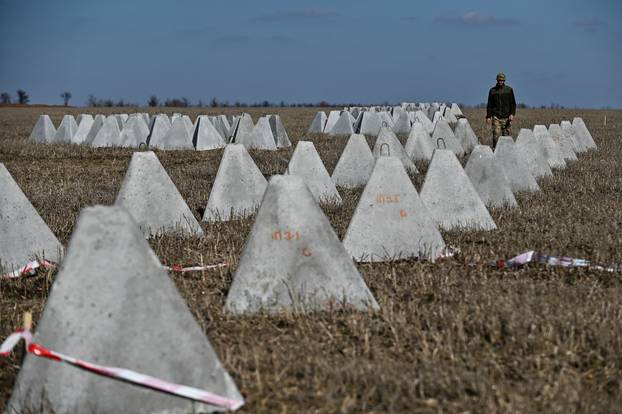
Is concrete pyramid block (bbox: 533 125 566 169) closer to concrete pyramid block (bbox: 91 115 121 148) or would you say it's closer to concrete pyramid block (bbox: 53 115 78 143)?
concrete pyramid block (bbox: 91 115 121 148)

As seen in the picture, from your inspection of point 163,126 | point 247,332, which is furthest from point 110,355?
point 163,126

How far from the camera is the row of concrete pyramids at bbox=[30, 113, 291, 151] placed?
21.1 meters

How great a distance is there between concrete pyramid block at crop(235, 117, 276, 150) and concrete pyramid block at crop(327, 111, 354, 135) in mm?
6624

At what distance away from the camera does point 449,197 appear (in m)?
8.64

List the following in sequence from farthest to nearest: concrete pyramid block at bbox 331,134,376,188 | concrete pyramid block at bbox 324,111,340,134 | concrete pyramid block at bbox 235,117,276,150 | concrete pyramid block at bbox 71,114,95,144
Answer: concrete pyramid block at bbox 324,111,340,134, concrete pyramid block at bbox 71,114,95,144, concrete pyramid block at bbox 235,117,276,150, concrete pyramid block at bbox 331,134,376,188

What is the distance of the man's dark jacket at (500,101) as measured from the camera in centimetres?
1614

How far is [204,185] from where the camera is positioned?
13.4m

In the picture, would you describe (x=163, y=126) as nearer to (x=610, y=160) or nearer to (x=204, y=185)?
(x=204, y=185)

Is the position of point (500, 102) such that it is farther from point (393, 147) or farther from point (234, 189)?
point (234, 189)

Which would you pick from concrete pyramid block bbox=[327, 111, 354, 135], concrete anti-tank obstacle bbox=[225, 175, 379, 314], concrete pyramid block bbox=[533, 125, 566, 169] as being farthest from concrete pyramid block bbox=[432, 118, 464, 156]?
concrete anti-tank obstacle bbox=[225, 175, 379, 314]

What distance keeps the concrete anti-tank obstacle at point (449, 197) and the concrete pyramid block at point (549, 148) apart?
7401 millimetres

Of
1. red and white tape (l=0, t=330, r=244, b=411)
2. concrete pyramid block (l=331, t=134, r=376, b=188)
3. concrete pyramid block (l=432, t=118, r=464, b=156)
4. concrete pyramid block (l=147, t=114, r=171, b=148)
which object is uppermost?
concrete pyramid block (l=147, t=114, r=171, b=148)

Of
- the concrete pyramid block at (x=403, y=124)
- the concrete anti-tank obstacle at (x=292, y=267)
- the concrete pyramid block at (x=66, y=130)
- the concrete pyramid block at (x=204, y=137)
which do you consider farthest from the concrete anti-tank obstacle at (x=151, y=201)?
the concrete pyramid block at (x=403, y=124)

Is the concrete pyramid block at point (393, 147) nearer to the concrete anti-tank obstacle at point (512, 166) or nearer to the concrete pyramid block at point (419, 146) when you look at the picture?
the concrete pyramid block at point (419, 146)
